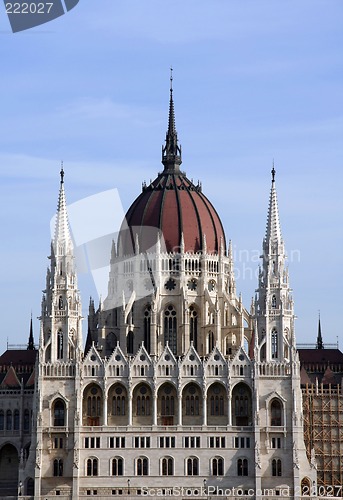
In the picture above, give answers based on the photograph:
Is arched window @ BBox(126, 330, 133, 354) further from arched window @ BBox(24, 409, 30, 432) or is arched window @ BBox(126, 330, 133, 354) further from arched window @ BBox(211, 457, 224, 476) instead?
arched window @ BBox(211, 457, 224, 476)

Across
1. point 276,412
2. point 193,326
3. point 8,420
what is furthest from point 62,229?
point 276,412

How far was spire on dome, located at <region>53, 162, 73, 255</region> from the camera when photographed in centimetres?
17425

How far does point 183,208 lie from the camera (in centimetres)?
18400

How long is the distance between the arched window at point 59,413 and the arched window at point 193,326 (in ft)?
66.9

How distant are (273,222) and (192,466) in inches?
1177

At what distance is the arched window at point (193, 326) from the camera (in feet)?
595

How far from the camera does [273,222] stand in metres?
176

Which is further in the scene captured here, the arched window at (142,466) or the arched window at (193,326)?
the arched window at (193,326)

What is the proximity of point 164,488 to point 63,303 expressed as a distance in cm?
2386

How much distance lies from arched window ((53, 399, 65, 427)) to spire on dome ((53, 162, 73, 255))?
17.6 meters

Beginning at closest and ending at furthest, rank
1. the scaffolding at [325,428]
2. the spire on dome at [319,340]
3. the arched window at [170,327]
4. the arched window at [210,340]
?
1. the scaffolding at [325,428]
2. the arched window at [210,340]
3. the arched window at [170,327]
4. the spire on dome at [319,340]

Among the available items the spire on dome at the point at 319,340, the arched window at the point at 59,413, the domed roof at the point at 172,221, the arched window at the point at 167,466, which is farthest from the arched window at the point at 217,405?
the spire on dome at the point at 319,340

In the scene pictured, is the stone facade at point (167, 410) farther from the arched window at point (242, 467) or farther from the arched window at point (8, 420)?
the arched window at point (8, 420)

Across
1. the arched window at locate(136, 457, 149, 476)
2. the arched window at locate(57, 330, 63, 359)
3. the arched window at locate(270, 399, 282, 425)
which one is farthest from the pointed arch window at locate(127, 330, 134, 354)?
the arched window at locate(270, 399, 282, 425)
